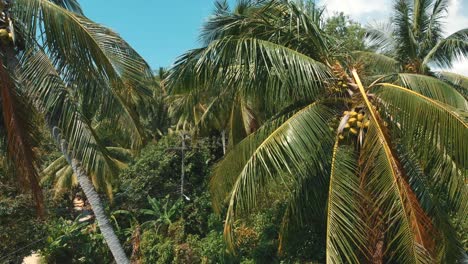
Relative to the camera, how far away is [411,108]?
6000mm

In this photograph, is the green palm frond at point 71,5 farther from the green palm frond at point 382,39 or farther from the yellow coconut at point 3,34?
the green palm frond at point 382,39

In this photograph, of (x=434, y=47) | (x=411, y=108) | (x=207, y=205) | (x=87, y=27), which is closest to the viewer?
(x=411, y=108)

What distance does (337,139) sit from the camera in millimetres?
6676

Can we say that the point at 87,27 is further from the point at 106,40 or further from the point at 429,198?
the point at 429,198

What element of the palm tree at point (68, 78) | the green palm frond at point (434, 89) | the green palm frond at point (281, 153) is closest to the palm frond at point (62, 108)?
the palm tree at point (68, 78)

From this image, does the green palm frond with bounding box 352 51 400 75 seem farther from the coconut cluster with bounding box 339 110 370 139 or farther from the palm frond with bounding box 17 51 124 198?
the palm frond with bounding box 17 51 124 198

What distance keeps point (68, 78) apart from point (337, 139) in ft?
14.0

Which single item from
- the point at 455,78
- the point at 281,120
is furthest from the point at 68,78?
the point at 455,78

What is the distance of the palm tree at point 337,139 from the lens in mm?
5660

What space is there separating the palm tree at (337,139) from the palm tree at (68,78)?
93 cm

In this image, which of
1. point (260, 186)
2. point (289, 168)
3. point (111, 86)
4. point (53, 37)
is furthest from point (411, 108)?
point (53, 37)

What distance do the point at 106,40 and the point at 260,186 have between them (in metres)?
3.18

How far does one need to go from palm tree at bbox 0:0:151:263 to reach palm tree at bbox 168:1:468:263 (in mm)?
933

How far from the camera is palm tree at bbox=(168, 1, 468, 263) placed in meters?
5.66
